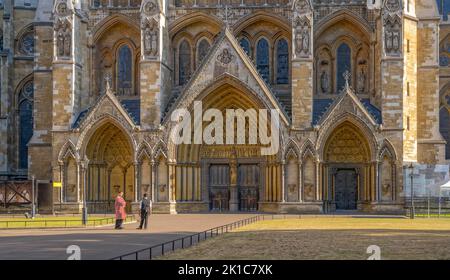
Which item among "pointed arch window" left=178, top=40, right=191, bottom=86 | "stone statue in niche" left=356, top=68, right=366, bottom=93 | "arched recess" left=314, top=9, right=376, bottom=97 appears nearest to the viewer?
"arched recess" left=314, top=9, right=376, bottom=97

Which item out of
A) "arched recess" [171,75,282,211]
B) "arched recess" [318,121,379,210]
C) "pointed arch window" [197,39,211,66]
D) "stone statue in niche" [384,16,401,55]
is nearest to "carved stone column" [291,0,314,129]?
"arched recess" [318,121,379,210]

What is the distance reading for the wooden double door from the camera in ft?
176

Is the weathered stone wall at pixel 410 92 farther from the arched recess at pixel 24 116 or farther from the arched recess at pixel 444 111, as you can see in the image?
the arched recess at pixel 24 116

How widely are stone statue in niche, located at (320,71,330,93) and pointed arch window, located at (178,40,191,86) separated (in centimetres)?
830

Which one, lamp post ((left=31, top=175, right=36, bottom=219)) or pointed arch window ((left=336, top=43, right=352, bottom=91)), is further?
pointed arch window ((left=336, top=43, right=352, bottom=91))

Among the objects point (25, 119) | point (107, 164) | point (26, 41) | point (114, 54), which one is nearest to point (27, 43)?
point (26, 41)

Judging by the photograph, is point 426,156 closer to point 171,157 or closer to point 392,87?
point 392,87

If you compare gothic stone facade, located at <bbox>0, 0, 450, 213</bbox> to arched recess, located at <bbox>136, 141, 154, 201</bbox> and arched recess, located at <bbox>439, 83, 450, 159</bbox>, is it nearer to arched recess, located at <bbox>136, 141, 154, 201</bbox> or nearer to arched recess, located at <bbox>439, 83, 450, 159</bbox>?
arched recess, located at <bbox>136, 141, 154, 201</bbox>

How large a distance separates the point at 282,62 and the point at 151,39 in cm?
841

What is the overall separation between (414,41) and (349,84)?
15.0 feet

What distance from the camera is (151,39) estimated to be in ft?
171

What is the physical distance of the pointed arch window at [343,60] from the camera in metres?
54.0

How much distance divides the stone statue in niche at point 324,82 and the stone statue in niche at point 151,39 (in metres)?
10.4

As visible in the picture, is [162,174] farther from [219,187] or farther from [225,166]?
[225,166]
